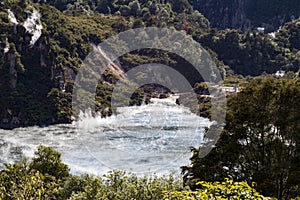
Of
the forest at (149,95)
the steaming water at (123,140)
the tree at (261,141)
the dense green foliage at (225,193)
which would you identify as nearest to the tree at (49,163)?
the forest at (149,95)

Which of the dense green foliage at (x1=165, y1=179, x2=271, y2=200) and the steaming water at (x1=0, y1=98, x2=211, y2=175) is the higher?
the dense green foliage at (x1=165, y1=179, x2=271, y2=200)

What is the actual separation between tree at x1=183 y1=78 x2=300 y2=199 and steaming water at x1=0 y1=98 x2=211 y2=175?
51.1ft

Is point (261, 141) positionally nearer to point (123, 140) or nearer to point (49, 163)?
point (49, 163)

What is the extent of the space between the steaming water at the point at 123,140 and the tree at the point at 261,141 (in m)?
15.6

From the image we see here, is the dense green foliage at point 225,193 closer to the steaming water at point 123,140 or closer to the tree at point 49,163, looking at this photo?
the tree at point 49,163

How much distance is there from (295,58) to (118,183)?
12333 centimetres

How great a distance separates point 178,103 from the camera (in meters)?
98.2

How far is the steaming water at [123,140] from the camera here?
181 feet

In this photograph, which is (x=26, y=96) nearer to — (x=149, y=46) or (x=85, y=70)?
(x=85, y=70)

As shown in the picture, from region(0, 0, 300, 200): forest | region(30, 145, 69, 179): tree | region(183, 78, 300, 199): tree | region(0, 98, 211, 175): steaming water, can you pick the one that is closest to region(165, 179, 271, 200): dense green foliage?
region(0, 0, 300, 200): forest

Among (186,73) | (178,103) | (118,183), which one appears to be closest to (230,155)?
(118,183)

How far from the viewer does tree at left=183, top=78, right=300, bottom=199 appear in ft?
96.7

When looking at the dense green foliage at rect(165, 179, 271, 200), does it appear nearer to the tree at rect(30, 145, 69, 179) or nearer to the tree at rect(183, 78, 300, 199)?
the tree at rect(183, 78, 300, 199)

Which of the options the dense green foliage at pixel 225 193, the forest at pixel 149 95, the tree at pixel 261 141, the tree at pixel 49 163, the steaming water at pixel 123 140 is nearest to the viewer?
the dense green foliage at pixel 225 193
